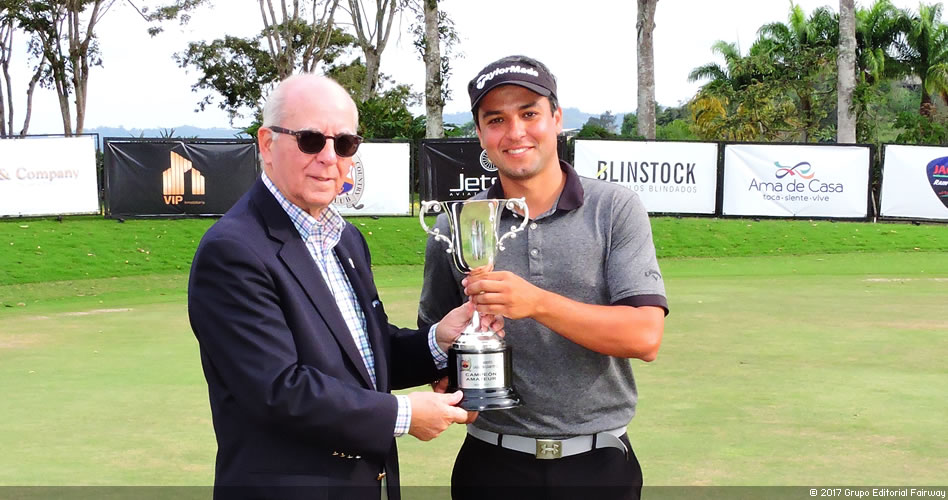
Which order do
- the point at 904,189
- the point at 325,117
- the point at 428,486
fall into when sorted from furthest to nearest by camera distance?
the point at 904,189
the point at 428,486
the point at 325,117

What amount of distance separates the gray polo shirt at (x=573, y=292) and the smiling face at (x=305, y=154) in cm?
66

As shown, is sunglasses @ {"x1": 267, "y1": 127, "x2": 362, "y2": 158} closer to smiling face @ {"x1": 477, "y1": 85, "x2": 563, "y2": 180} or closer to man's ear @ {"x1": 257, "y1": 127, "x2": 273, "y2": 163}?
man's ear @ {"x1": 257, "y1": 127, "x2": 273, "y2": 163}

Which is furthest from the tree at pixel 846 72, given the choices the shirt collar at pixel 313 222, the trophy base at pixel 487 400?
the shirt collar at pixel 313 222

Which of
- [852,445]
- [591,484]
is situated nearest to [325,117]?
[591,484]

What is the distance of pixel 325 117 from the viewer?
3031mm

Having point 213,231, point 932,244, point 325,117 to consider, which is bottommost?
point 932,244

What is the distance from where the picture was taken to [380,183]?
2161 cm

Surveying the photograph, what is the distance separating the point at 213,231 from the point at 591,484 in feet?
4.58

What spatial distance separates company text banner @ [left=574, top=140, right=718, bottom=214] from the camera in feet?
71.7

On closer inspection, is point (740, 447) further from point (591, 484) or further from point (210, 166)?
point (210, 166)

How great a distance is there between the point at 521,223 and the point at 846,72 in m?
31.1

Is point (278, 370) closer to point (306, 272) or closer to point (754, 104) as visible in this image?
point (306, 272)

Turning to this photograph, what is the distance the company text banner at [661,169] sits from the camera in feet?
71.7

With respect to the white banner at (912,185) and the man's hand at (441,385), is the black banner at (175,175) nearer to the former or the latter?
the white banner at (912,185)
